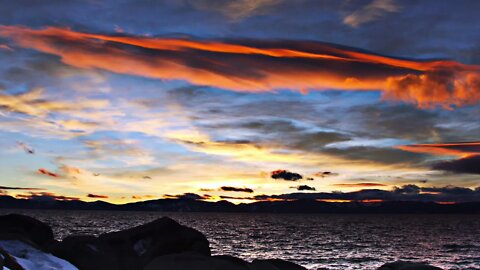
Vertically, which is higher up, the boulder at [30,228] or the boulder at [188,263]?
the boulder at [30,228]

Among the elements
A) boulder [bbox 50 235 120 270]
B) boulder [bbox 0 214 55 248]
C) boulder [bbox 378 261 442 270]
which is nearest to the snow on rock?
boulder [bbox 50 235 120 270]

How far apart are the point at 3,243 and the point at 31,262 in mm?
2664

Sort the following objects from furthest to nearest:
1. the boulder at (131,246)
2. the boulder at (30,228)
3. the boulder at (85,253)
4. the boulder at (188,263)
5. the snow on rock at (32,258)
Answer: the boulder at (30,228) < the boulder at (131,246) < the boulder at (85,253) < the boulder at (188,263) < the snow on rock at (32,258)

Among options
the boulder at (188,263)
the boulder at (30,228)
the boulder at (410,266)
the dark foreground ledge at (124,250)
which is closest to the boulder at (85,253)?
the dark foreground ledge at (124,250)

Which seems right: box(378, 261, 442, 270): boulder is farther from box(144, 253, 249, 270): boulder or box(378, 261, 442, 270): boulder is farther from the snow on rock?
the snow on rock

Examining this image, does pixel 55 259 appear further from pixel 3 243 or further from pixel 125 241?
pixel 125 241

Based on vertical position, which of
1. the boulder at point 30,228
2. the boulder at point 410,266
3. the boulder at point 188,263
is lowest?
the boulder at point 410,266

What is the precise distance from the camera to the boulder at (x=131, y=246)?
74.8ft

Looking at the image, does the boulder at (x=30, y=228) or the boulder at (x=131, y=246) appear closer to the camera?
the boulder at (x=131, y=246)

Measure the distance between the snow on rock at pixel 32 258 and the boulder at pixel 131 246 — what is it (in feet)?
10.4

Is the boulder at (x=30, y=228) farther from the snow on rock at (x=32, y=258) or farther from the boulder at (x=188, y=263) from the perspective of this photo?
the boulder at (x=188, y=263)

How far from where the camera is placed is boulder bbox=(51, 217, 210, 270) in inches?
898

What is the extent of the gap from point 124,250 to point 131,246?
605 millimetres

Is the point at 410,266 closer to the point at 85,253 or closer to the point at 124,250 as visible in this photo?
the point at 124,250
